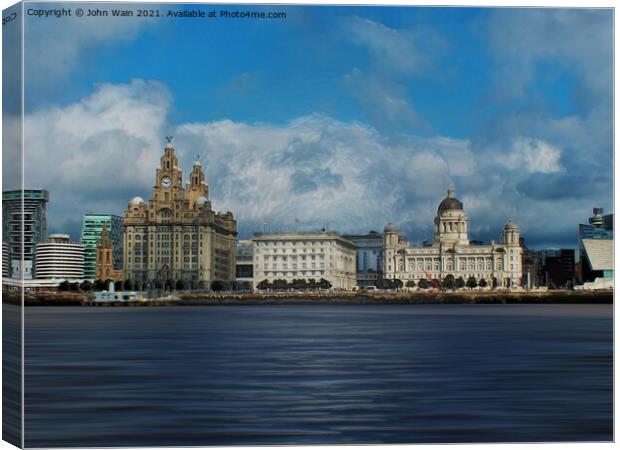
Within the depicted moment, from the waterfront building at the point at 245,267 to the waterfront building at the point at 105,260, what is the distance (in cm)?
886

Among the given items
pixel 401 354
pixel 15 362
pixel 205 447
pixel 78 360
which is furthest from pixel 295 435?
pixel 401 354

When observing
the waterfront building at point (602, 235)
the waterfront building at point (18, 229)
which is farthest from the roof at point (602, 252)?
the waterfront building at point (18, 229)

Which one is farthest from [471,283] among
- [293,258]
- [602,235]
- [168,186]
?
[602,235]

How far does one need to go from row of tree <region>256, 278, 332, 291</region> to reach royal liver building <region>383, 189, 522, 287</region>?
27.8 ft

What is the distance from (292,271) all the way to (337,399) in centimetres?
7281

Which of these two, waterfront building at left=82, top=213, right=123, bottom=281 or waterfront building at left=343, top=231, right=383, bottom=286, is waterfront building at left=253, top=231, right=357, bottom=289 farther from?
waterfront building at left=82, top=213, right=123, bottom=281

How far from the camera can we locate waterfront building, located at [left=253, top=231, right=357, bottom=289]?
79.3m

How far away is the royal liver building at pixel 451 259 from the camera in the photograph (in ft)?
288

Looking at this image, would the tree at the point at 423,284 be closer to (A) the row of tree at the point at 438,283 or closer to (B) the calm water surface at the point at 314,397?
(A) the row of tree at the point at 438,283

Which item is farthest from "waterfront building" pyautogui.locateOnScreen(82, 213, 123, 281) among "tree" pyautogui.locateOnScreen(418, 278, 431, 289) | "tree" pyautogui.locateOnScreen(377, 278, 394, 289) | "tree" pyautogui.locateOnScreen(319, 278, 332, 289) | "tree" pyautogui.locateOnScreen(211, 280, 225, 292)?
"tree" pyautogui.locateOnScreen(418, 278, 431, 289)

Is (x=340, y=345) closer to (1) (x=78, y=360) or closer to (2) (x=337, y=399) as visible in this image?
(1) (x=78, y=360)

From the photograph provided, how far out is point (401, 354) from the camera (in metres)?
16.7

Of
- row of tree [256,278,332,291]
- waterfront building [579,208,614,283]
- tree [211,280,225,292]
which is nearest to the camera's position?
waterfront building [579,208,614,283]

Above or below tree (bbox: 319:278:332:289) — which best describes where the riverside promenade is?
Result: below
